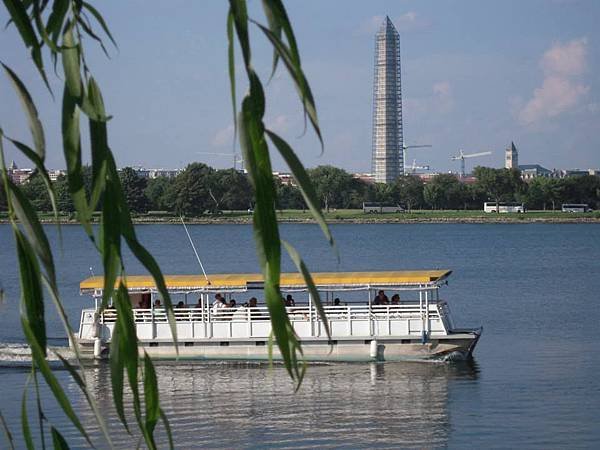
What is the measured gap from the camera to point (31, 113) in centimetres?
320

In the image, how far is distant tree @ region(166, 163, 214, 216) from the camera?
186 metres

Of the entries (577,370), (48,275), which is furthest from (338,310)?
(48,275)

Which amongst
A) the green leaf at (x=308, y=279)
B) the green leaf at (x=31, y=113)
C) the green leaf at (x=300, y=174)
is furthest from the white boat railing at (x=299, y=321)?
the green leaf at (x=300, y=174)

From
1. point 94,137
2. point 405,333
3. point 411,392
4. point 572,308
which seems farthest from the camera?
Result: point 572,308

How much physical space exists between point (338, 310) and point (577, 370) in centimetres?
664

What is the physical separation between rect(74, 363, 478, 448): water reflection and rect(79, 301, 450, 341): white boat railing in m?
0.87

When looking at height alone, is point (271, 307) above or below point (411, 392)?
above

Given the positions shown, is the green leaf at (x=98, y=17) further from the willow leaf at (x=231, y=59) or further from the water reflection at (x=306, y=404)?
the water reflection at (x=306, y=404)

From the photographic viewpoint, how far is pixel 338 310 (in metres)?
30.9

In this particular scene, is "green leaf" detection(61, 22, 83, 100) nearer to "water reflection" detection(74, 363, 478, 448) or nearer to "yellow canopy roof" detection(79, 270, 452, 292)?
"water reflection" detection(74, 363, 478, 448)

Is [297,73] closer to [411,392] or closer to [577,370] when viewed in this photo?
[411,392]

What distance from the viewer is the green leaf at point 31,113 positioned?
3.18 metres

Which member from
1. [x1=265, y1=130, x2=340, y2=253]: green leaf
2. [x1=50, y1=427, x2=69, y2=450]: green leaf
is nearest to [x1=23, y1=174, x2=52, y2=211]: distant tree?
[x1=50, y1=427, x2=69, y2=450]: green leaf

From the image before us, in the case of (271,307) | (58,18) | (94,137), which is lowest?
(271,307)
